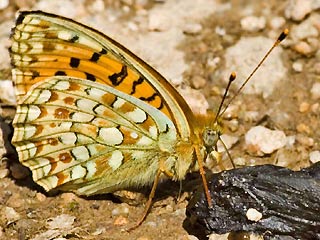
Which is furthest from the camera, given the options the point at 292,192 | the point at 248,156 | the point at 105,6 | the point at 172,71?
the point at 105,6

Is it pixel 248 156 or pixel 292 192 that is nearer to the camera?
pixel 292 192

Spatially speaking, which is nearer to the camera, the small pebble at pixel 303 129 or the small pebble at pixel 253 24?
the small pebble at pixel 303 129

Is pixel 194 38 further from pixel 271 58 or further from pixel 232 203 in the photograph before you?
pixel 232 203

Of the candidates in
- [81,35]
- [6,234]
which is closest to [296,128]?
[81,35]

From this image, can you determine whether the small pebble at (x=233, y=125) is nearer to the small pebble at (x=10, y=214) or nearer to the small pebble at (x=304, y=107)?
the small pebble at (x=304, y=107)

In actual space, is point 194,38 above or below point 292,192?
above

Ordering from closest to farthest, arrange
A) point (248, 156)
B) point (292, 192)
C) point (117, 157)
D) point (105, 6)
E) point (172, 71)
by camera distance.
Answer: point (292, 192) < point (117, 157) < point (248, 156) < point (172, 71) < point (105, 6)

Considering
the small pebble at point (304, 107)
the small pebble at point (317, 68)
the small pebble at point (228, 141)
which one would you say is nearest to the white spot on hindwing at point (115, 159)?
the small pebble at point (228, 141)
